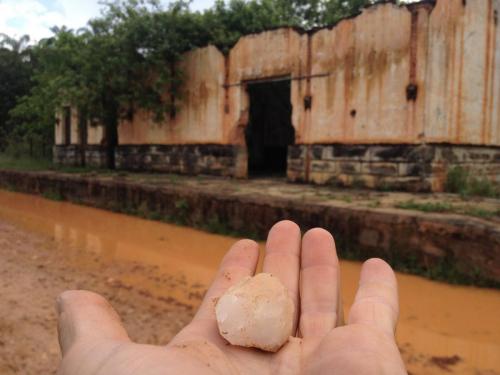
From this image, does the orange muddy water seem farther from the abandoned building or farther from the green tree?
the green tree

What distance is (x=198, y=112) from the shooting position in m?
11.0

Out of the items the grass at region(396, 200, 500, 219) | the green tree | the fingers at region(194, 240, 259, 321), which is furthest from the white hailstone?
the green tree

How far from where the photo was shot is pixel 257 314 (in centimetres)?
172

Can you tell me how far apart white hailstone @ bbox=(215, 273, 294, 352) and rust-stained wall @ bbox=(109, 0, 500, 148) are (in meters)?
6.16

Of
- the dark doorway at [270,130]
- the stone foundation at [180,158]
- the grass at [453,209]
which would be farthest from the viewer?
the dark doorway at [270,130]

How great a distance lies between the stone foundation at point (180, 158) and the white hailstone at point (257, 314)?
27.5 feet

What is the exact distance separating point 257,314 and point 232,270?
46cm

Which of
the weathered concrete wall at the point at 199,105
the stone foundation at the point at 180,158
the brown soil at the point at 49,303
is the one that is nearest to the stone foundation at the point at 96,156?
the stone foundation at the point at 180,158

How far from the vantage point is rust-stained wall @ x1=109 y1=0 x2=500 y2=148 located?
7.23 metres

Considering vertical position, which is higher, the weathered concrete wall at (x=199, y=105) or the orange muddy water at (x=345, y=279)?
the weathered concrete wall at (x=199, y=105)

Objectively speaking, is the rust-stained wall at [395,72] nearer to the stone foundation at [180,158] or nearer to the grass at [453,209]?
the stone foundation at [180,158]

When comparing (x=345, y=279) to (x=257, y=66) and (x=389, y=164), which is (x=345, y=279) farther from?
(x=257, y=66)

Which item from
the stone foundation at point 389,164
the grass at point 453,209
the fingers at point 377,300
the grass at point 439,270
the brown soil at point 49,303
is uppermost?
the stone foundation at point 389,164

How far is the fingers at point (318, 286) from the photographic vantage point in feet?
5.95
